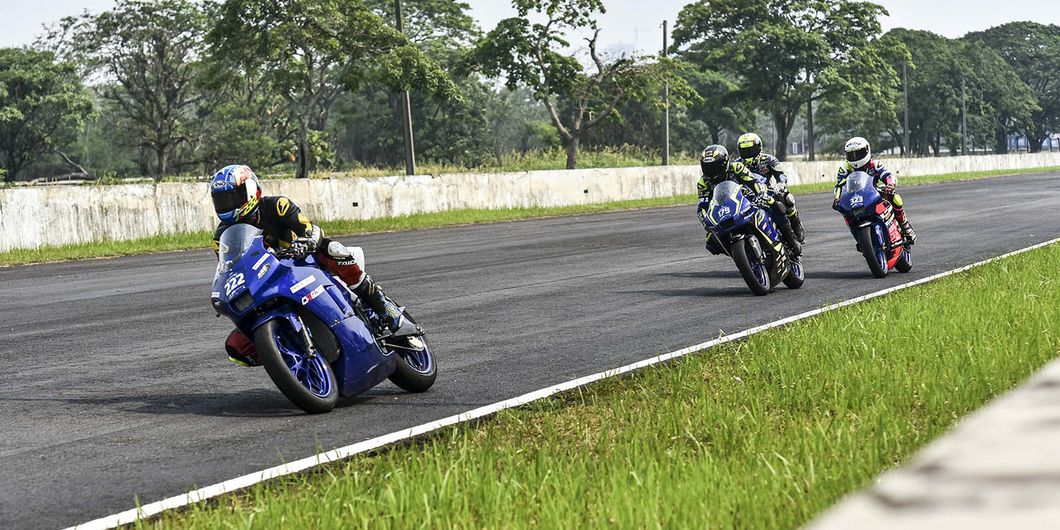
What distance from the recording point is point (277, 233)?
290 inches

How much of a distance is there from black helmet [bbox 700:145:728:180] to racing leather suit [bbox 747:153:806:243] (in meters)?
Result: 0.63

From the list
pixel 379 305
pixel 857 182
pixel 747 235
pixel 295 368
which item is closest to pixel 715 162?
pixel 747 235

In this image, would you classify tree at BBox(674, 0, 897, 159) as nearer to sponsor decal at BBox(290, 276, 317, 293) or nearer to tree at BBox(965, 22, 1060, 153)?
tree at BBox(965, 22, 1060, 153)

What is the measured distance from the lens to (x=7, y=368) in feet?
31.3

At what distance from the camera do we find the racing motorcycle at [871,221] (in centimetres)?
1448

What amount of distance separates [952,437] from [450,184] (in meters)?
33.9

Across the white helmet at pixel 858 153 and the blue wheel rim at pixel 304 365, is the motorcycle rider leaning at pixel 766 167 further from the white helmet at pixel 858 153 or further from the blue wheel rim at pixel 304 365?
the blue wheel rim at pixel 304 365

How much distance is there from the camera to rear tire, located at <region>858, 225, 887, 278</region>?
14488 mm

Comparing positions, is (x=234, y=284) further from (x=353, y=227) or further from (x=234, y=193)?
(x=353, y=227)

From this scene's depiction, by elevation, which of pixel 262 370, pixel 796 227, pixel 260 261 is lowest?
pixel 262 370

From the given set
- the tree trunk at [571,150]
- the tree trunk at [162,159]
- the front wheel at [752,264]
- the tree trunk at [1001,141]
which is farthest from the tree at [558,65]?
the tree trunk at [1001,141]

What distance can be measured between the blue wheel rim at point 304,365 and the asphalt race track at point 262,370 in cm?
19

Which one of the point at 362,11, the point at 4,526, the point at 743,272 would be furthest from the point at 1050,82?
the point at 4,526

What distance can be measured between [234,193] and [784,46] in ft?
251
